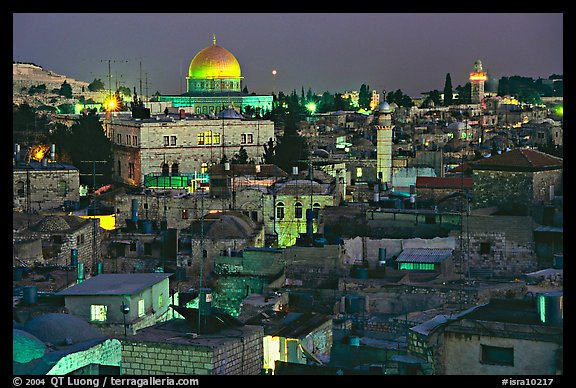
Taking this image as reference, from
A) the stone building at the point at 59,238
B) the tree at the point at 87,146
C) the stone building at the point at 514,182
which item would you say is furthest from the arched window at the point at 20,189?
the stone building at the point at 514,182

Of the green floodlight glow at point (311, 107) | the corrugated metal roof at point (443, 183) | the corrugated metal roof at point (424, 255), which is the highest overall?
the green floodlight glow at point (311, 107)

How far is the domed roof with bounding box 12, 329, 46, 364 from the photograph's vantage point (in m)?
9.30

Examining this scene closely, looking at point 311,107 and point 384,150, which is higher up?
point 311,107

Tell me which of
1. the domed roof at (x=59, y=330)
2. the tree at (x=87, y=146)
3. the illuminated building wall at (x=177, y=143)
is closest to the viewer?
the domed roof at (x=59, y=330)

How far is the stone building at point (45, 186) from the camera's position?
22.2 m

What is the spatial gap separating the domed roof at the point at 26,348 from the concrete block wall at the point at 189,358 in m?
0.53

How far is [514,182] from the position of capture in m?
16.2

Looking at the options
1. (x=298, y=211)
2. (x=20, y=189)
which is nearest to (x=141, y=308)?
(x=298, y=211)

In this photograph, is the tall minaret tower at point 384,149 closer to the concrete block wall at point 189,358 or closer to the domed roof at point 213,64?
the domed roof at point 213,64

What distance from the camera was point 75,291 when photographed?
12.2 m

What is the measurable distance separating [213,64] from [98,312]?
2949 centimetres

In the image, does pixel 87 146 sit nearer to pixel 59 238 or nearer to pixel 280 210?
pixel 280 210

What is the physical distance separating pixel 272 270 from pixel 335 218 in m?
3.38
